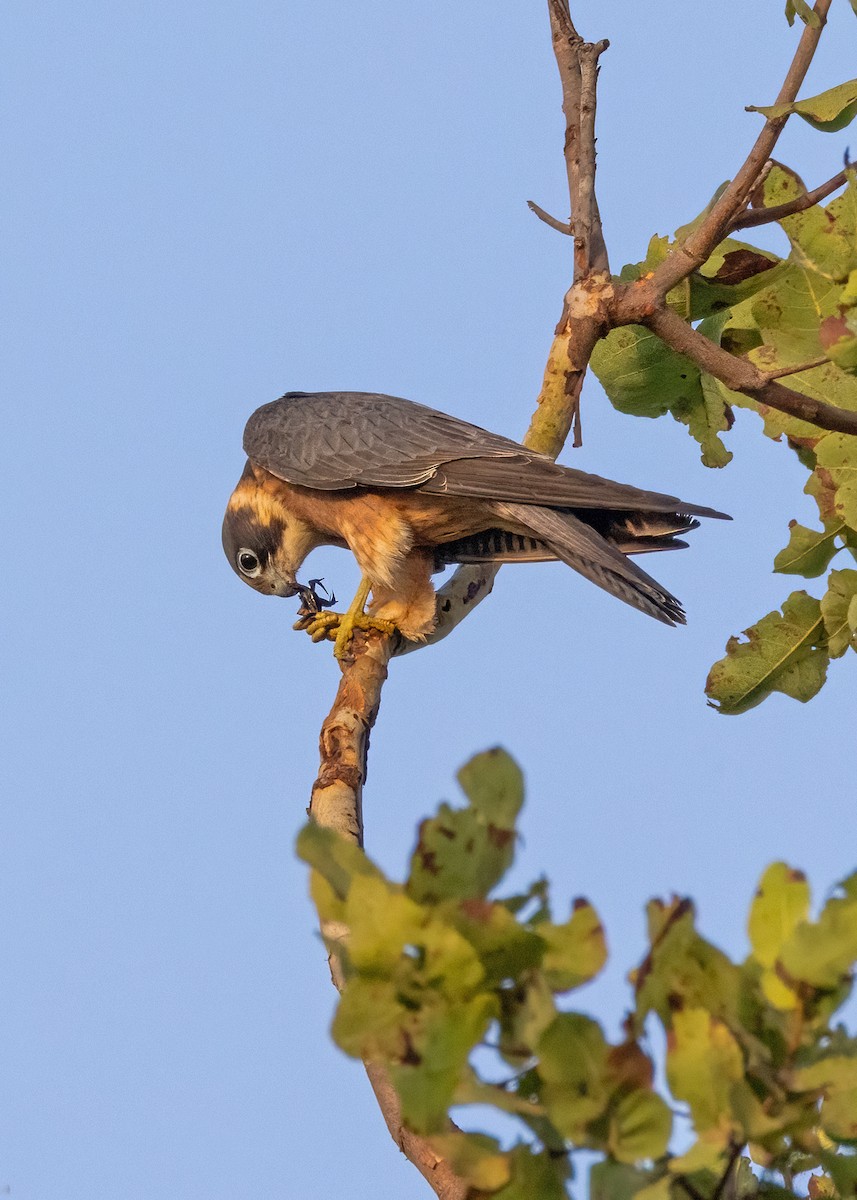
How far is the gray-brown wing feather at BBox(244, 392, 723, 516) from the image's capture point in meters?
5.40

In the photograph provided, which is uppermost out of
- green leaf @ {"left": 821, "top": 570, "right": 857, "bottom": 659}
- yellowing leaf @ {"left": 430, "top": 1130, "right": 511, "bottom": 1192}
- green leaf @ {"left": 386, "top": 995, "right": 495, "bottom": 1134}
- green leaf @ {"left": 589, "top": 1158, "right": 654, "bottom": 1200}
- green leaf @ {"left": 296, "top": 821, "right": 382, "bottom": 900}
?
green leaf @ {"left": 821, "top": 570, "right": 857, "bottom": 659}

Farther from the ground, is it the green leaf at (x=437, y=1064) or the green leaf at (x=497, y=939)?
the green leaf at (x=497, y=939)

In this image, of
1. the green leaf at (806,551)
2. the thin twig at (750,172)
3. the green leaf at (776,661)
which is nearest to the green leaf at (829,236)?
the thin twig at (750,172)

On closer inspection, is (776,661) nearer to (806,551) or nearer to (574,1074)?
(806,551)

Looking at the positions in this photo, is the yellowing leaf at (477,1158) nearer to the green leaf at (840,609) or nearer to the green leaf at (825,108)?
the green leaf at (840,609)

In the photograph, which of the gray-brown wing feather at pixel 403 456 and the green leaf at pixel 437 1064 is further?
the gray-brown wing feather at pixel 403 456

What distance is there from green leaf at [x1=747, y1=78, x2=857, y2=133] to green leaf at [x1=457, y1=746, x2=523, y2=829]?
7.65 ft

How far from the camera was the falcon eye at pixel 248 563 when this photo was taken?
723 centimetres

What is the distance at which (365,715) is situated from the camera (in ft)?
14.7

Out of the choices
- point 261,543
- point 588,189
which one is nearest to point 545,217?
point 588,189

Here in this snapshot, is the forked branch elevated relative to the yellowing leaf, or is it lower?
elevated

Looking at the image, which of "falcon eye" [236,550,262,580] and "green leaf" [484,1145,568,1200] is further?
"falcon eye" [236,550,262,580]

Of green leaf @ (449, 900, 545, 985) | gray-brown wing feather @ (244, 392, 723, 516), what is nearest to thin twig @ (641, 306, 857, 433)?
gray-brown wing feather @ (244, 392, 723, 516)

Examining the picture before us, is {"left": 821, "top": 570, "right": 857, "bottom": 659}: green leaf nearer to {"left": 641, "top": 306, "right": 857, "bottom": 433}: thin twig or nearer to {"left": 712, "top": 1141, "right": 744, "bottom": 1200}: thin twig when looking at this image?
{"left": 641, "top": 306, "right": 857, "bottom": 433}: thin twig
